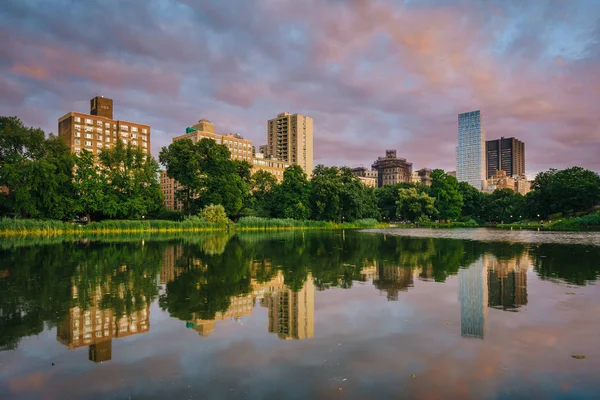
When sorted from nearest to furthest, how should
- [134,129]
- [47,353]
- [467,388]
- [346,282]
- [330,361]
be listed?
[467,388]
[330,361]
[47,353]
[346,282]
[134,129]

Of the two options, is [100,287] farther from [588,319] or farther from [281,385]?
[588,319]

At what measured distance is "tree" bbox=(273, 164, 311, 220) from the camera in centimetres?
7769

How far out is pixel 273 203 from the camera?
81.6 m

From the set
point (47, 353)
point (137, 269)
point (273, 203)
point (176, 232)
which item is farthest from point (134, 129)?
point (47, 353)

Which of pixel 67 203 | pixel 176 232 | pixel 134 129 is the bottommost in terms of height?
pixel 176 232

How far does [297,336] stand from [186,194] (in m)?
68.7

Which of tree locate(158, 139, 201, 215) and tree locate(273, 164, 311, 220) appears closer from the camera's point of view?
tree locate(158, 139, 201, 215)

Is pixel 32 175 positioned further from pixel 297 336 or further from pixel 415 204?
pixel 415 204

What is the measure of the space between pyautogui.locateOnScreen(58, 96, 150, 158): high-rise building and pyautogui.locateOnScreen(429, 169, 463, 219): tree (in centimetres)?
9789

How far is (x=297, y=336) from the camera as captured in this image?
7582 mm

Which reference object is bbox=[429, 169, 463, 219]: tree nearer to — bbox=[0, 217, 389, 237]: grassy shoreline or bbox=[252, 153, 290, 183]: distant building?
bbox=[0, 217, 389, 237]: grassy shoreline

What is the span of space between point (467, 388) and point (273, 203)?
252 feet

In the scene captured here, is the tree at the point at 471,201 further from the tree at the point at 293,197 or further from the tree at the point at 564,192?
the tree at the point at 293,197

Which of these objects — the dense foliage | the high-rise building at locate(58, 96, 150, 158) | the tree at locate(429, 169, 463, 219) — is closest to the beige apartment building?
the high-rise building at locate(58, 96, 150, 158)
